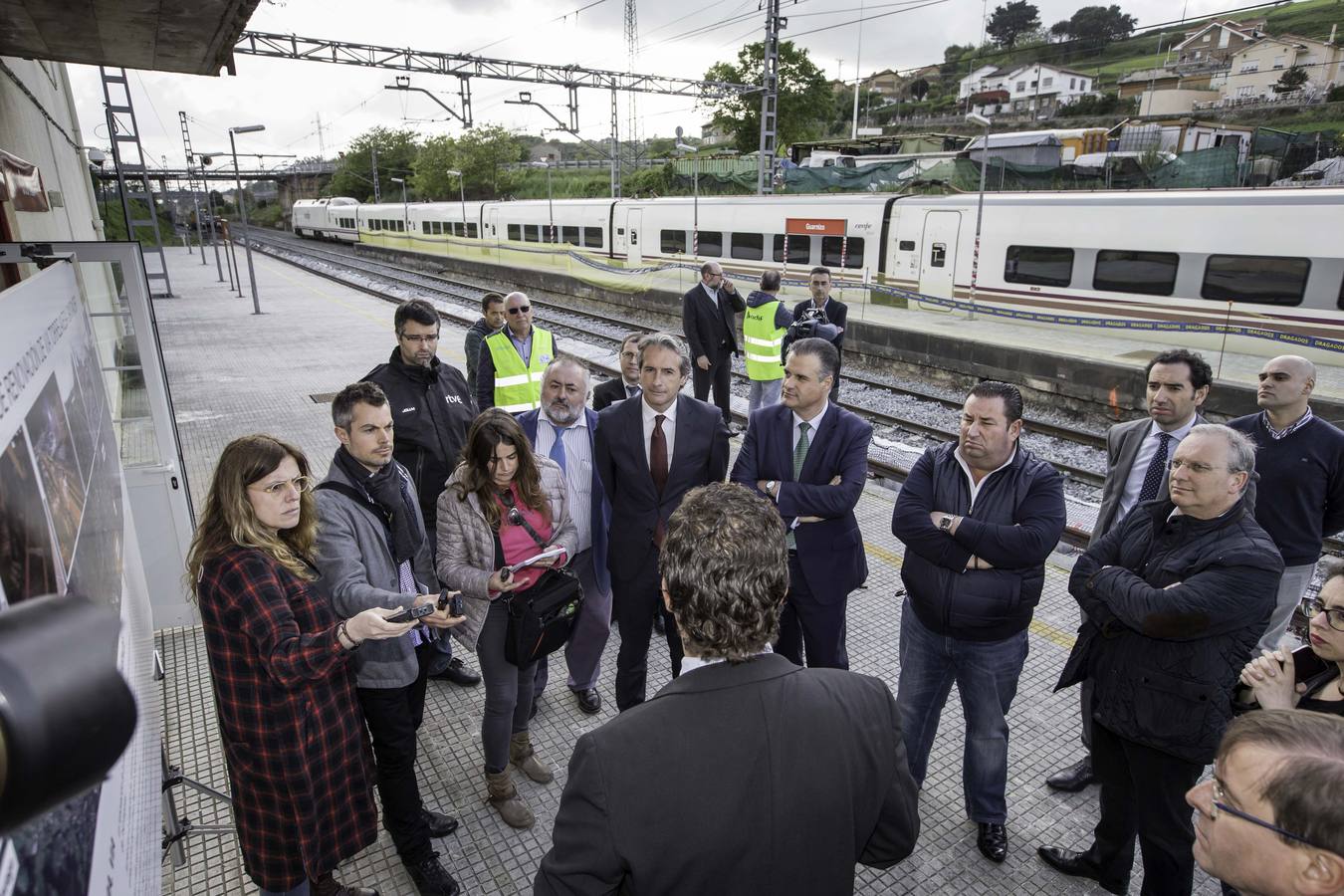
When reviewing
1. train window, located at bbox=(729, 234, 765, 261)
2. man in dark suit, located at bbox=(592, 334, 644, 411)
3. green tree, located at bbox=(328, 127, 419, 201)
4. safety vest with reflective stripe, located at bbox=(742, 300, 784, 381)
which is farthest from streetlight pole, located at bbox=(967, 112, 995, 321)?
green tree, located at bbox=(328, 127, 419, 201)

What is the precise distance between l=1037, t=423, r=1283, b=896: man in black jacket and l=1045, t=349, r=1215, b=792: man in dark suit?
81cm

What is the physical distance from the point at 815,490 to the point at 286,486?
2.26m

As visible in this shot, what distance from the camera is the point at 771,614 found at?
1.73m

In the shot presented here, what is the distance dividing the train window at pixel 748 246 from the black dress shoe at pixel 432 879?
16511 millimetres

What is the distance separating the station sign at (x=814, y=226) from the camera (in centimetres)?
1636

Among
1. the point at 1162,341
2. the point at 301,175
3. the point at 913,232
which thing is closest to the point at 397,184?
the point at 301,175

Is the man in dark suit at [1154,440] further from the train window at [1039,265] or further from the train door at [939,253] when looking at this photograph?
the train door at [939,253]

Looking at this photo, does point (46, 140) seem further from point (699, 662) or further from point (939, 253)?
point (939, 253)

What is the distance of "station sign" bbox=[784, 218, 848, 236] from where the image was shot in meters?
16.4

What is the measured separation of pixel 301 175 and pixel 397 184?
77.5 ft

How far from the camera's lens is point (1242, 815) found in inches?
58.1

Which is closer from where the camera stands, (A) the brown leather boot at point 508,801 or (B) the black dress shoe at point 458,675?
(A) the brown leather boot at point 508,801

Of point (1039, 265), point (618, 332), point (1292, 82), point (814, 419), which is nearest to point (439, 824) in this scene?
point (814, 419)

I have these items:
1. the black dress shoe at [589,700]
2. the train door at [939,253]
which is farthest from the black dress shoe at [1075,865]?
the train door at [939,253]
